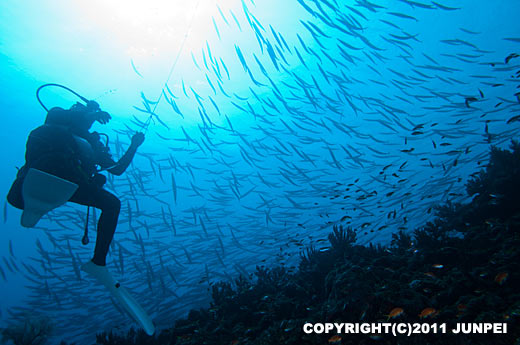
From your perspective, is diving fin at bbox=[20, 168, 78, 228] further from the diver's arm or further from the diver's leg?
the diver's arm

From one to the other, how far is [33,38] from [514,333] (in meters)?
24.1

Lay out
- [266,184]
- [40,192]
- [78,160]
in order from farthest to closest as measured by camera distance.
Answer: [266,184] → [78,160] → [40,192]

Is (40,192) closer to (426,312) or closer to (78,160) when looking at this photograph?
(78,160)

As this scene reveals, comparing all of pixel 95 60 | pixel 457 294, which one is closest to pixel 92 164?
pixel 457 294

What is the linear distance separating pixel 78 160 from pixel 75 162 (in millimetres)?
178

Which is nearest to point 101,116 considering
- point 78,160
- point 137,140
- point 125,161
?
point 137,140

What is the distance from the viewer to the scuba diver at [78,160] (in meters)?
2.81

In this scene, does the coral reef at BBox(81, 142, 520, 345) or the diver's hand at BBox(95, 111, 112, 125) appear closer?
the coral reef at BBox(81, 142, 520, 345)

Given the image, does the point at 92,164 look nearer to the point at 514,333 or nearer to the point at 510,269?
the point at 514,333

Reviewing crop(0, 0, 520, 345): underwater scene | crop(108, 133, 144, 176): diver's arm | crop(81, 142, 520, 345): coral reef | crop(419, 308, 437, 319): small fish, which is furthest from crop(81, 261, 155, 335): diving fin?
crop(419, 308, 437, 319): small fish

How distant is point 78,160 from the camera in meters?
3.10

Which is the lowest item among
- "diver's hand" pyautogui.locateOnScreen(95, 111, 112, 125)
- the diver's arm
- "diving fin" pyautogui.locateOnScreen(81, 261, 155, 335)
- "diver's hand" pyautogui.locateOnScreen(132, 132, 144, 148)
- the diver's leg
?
"diving fin" pyautogui.locateOnScreen(81, 261, 155, 335)

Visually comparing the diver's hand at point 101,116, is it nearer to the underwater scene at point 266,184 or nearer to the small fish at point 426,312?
the underwater scene at point 266,184

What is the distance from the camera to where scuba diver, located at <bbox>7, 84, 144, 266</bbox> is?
2.81m
